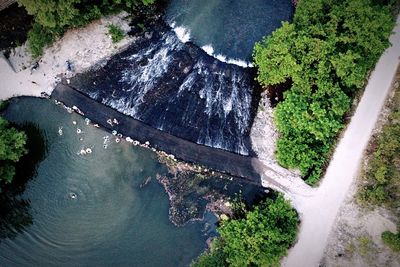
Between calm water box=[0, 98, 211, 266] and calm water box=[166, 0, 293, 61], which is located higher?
calm water box=[166, 0, 293, 61]

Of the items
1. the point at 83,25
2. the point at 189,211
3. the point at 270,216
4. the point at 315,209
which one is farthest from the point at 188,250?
the point at 83,25

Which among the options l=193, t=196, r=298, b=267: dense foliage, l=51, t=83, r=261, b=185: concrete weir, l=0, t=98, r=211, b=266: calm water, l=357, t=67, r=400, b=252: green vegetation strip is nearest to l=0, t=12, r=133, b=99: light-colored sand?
l=0, t=98, r=211, b=266: calm water

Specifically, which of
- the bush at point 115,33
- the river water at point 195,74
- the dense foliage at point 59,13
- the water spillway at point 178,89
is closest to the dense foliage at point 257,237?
the river water at point 195,74

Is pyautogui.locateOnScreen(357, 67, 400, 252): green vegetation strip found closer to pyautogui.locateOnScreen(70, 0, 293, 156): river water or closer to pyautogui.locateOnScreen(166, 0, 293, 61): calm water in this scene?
pyautogui.locateOnScreen(70, 0, 293, 156): river water

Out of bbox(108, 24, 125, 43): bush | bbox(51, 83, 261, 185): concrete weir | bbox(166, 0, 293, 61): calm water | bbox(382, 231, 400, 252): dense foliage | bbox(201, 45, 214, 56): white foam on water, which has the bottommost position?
bbox(382, 231, 400, 252): dense foliage

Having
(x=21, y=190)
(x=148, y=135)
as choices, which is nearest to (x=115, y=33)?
(x=148, y=135)

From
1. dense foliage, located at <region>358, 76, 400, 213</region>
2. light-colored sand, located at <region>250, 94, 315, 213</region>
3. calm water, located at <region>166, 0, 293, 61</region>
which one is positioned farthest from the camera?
calm water, located at <region>166, 0, 293, 61</region>

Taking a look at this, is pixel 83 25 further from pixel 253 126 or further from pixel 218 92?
pixel 253 126
